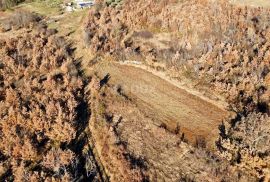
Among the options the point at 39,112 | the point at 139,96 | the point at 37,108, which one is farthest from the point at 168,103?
the point at 37,108

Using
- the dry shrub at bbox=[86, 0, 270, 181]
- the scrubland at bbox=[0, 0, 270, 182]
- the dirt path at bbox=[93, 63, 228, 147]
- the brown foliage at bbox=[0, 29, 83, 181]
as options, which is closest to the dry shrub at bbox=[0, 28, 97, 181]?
the brown foliage at bbox=[0, 29, 83, 181]

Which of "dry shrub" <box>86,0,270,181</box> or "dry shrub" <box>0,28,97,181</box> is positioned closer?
"dry shrub" <box>0,28,97,181</box>

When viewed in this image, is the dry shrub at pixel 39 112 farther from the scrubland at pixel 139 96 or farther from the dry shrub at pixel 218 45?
the dry shrub at pixel 218 45

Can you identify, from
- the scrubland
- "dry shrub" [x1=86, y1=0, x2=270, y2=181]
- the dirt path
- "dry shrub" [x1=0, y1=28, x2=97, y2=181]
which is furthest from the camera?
the dirt path

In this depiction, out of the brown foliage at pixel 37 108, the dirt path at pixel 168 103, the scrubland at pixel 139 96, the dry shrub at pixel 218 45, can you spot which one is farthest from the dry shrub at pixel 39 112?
the dry shrub at pixel 218 45

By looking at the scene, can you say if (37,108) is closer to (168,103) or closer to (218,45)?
(168,103)

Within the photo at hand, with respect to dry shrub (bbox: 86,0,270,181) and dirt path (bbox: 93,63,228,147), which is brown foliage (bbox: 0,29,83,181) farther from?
dry shrub (bbox: 86,0,270,181)

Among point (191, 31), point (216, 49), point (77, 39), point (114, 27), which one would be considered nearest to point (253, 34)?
point (216, 49)

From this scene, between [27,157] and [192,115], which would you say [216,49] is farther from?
[27,157]
